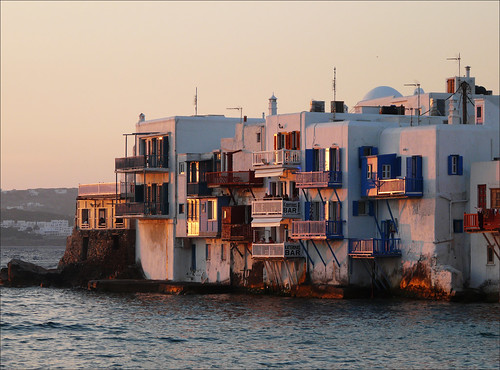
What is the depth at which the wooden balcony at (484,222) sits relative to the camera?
74312mm

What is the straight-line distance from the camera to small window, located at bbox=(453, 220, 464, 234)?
77688 millimetres

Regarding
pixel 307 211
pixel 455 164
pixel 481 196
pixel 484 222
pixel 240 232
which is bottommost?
pixel 240 232

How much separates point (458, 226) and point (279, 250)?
10427mm

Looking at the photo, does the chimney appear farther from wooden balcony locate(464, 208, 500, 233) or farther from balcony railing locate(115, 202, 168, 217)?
wooden balcony locate(464, 208, 500, 233)

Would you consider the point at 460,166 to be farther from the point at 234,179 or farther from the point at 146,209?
the point at 146,209

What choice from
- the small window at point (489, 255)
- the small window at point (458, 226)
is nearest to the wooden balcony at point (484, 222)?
the small window at point (489, 255)

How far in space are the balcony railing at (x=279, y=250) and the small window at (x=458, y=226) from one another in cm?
940

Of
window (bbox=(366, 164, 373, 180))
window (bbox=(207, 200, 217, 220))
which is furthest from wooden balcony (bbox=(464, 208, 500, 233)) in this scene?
window (bbox=(207, 200, 217, 220))

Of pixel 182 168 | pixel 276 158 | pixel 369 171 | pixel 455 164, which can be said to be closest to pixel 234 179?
pixel 276 158

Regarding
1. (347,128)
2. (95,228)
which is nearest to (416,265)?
(347,128)

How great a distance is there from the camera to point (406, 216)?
7875cm

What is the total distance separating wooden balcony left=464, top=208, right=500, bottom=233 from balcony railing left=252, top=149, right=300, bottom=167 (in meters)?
11.8

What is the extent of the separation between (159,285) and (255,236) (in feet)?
22.5

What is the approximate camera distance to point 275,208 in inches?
3295
